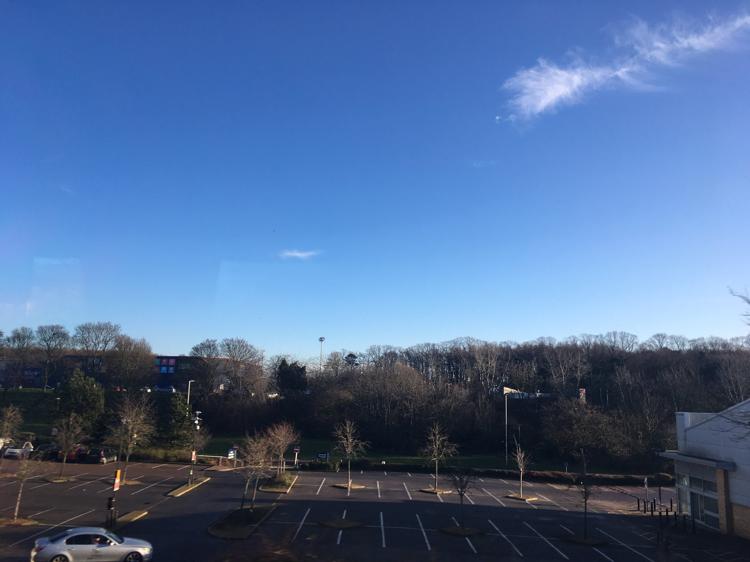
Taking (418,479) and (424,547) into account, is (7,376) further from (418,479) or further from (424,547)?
(424,547)

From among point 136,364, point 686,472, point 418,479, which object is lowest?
point 418,479

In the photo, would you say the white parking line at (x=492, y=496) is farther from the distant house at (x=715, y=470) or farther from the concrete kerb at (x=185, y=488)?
the concrete kerb at (x=185, y=488)

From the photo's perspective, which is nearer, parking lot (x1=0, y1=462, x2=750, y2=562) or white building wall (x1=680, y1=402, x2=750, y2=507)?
parking lot (x1=0, y1=462, x2=750, y2=562)

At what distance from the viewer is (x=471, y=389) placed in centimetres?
7806

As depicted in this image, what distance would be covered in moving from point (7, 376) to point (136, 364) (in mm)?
27213

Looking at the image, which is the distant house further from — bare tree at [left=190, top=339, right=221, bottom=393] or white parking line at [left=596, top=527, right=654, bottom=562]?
bare tree at [left=190, top=339, right=221, bottom=393]

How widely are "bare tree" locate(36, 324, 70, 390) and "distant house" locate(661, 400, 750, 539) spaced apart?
307 feet

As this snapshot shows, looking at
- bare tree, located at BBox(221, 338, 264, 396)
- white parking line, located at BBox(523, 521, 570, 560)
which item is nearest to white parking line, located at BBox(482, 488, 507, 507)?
white parking line, located at BBox(523, 521, 570, 560)

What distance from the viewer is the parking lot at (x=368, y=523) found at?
19859 mm

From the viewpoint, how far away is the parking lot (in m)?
19.9

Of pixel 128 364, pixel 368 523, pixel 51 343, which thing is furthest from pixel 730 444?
pixel 51 343

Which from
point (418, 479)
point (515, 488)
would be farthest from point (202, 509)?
point (515, 488)

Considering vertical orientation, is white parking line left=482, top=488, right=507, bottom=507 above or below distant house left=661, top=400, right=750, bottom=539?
below

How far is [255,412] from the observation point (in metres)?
75.9
